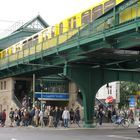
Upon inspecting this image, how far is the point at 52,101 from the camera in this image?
5784cm

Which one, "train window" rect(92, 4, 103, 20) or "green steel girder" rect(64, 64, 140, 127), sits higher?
"train window" rect(92, 4, 103, 20)

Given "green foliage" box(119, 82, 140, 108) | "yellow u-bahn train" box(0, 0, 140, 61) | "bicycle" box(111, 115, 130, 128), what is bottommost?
"bicycle" box(111, 115, 130, 128)

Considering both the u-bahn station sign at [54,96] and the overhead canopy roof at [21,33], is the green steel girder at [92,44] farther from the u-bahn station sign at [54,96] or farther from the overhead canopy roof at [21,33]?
the overhead canopy roof at [21,33]

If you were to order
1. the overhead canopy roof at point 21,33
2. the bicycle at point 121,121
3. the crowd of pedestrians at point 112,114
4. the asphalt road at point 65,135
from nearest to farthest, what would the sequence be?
the asphalt road at point 65,135
the bicycle at point 121,121
the crowd of pedestrians at point 112,114
the overhead canopy roof at point 21,33

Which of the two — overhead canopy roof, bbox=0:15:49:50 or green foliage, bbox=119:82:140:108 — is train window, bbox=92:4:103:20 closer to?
overhead canopy roof, bbox=0:15:49:50

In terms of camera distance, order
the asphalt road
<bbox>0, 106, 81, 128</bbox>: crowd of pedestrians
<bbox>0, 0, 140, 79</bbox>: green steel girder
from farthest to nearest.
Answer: <bbox>0, 106, 81, 128</bbox>: crowd of pedestrians, <bbox>0, 0, 140, 79</bbox>: green steel girder, the asphalt road

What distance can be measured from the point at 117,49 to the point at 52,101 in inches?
1211

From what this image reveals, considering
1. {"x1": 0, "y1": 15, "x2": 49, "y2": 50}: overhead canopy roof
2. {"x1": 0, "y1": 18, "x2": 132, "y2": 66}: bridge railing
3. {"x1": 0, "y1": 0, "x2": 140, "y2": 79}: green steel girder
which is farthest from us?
{"x1": 0, "y1": 15, "x2": 49, "y2": 50}: overhead canopy roof

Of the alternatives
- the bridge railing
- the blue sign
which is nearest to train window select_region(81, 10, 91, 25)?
the bridge railing

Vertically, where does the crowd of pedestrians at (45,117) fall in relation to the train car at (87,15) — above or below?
below

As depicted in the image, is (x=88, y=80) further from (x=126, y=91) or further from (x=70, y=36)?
(x=126, y=91)

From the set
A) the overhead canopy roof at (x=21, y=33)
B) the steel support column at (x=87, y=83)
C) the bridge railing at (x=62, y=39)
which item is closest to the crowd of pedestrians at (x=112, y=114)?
the steel support column at (x=87, y=83)

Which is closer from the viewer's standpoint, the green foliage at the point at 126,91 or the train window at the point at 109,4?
the train window at the point at 109,4

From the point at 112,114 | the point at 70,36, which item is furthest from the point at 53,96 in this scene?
the point at 70,36
